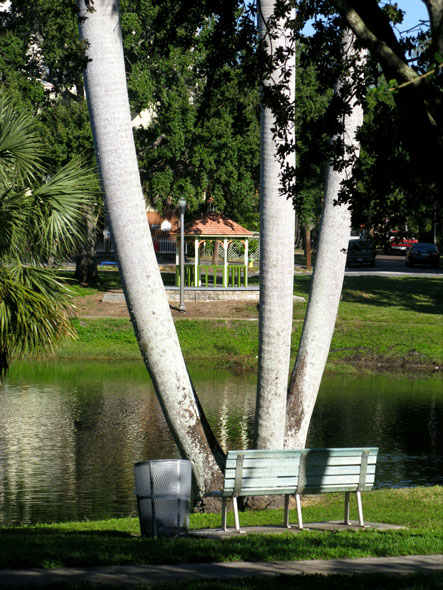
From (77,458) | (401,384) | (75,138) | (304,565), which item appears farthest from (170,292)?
(304,565)

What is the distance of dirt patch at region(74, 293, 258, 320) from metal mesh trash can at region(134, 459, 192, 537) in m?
25.3

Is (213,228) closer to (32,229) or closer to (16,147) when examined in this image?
(16,147)

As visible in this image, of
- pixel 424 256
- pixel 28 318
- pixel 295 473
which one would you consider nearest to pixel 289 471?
pixel 295 473

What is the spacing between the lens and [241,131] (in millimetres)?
9812

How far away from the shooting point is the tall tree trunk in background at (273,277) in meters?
12.9

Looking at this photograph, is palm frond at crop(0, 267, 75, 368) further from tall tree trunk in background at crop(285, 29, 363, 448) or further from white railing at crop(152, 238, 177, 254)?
white railing at crop(152, 238, 177, 254)

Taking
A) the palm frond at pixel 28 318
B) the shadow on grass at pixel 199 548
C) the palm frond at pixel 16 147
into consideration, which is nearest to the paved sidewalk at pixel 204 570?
the shadow on grass at pixel 199 548

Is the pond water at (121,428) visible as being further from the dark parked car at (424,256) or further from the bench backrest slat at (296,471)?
the dark parked car at (424,256)

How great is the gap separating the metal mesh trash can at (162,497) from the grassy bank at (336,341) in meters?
21.2

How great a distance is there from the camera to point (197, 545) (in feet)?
27.9

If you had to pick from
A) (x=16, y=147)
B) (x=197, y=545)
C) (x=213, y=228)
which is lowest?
(x=197, y=545)

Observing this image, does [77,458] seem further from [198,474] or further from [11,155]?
[11,155]

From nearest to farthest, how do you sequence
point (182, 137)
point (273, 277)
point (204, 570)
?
point (204, 570) < point (273, 277) < point (182, 137)

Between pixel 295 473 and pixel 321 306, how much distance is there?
165 inches
